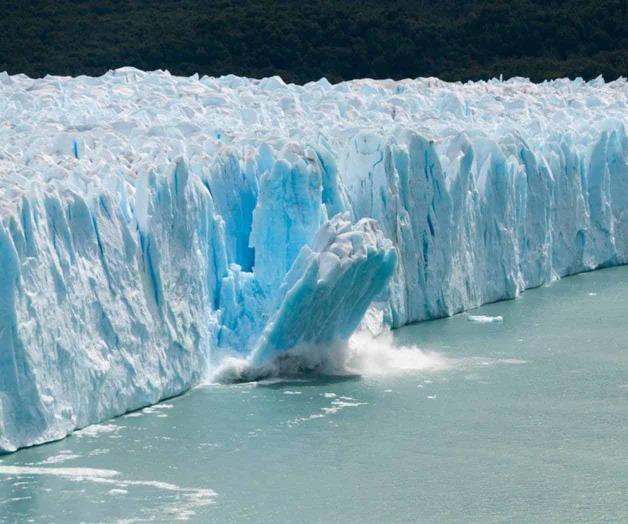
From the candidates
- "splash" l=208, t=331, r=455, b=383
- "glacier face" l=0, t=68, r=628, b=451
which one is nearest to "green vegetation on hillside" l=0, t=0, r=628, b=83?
"glacier face" l=0, t=68, r=628, b=451

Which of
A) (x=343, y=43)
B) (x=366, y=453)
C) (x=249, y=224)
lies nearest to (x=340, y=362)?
(x=249, y=224)

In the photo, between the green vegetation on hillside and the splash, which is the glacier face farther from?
the green vegetation on hillside

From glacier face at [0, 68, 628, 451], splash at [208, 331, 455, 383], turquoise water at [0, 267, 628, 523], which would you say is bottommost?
turquoise water at [0, 267, 628, 523]

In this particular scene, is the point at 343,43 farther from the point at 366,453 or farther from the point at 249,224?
the point at 366,453

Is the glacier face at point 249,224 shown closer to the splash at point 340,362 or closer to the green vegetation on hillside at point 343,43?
the splash at point 340,362

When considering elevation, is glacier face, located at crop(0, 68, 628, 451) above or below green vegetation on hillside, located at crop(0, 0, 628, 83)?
below

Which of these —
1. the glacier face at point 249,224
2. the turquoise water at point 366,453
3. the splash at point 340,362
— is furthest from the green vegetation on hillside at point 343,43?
the turquoise water at point 366,453
